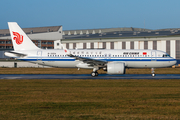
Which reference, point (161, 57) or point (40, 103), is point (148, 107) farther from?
point (161, 57)

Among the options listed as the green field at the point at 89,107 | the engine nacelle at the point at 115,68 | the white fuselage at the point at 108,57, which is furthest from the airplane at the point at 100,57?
the green field at the point at 89,107

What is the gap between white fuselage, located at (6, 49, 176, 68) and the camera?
3741 centimetres

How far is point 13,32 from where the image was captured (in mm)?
39094

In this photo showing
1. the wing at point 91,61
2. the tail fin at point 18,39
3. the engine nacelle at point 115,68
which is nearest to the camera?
the engine nacelle at point 115,68

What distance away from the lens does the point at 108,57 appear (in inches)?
1473

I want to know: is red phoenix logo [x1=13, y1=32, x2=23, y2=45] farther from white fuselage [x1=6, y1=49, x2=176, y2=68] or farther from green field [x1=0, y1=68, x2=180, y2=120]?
green field [x1=0, y1=68, x2=180, y2=120]

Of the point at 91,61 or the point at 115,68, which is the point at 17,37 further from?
the point at 115,68

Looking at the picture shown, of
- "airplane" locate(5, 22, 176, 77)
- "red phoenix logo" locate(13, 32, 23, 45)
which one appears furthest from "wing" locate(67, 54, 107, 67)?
"red phoenix logo" locate(13, 32, 23, 45)

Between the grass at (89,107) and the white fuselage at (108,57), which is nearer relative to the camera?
the grass at (89,107)

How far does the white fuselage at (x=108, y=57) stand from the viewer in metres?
37.4

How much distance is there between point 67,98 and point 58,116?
5204 mm

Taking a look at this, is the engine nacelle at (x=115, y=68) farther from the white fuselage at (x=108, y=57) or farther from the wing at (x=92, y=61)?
the white fuselage at (x=108, y=57)

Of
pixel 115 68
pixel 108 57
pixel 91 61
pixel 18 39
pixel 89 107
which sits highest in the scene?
pixel 18 39

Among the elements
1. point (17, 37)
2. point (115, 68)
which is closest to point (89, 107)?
point (115, 68)
